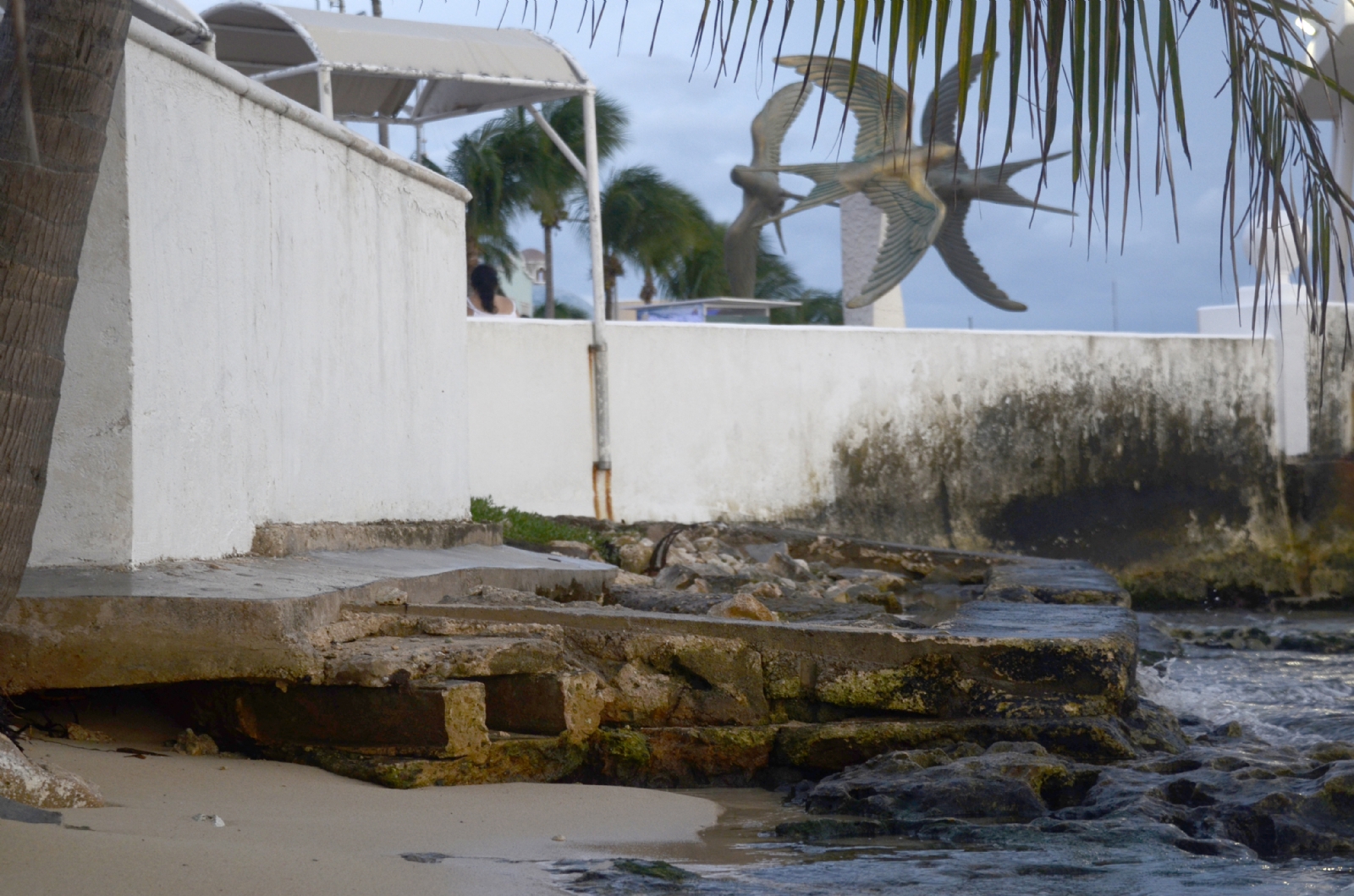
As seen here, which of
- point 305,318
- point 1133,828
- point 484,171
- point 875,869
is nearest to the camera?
point 875,869

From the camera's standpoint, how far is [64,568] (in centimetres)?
355

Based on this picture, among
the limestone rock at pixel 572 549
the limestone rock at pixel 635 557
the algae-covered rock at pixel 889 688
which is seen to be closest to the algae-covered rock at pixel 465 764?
the algae-covered rock at pixel 889 688

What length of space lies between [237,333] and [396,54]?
5.73 m

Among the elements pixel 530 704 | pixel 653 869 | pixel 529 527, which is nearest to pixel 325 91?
pixel 529 527

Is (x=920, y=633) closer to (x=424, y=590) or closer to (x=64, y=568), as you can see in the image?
(x=424, y=590)

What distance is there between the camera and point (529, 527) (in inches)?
333

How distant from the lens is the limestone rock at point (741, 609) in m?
4.73

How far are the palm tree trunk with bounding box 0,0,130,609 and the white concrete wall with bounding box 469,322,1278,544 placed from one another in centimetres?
756

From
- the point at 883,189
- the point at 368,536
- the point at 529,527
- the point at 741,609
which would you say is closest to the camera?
the point at 741,609

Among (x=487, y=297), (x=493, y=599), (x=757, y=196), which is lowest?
(x=493, y=599)

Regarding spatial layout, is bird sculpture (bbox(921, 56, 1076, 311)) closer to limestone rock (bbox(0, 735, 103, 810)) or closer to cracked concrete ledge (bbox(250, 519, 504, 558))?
cracked concrete ledge (bbox(250, 519, 504, 558))

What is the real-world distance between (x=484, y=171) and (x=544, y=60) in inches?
573

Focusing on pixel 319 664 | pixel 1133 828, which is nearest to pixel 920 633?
pixel 1133 828

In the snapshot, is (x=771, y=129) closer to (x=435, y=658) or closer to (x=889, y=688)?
(x=889, y=688)
